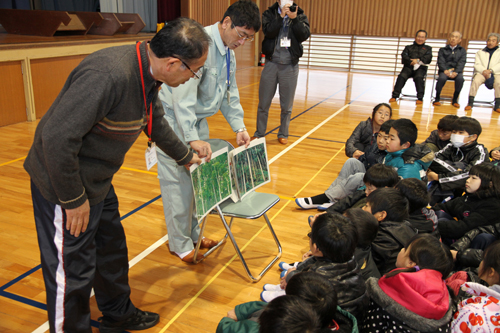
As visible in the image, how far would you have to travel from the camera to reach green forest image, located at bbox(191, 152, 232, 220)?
2309mm

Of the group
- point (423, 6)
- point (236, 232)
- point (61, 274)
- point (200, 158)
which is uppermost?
point (423, 6)

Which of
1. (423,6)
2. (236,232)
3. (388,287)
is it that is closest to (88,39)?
(236,232)

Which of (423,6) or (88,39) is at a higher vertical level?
(423,6)

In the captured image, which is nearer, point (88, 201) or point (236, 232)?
point (88, 201)

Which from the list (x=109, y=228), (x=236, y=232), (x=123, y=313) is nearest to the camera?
(x=109, y=228)

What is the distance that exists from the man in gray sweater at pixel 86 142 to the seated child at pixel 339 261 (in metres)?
0.86

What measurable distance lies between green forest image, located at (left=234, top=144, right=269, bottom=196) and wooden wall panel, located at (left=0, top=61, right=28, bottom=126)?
4.21m

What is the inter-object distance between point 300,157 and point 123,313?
323cm

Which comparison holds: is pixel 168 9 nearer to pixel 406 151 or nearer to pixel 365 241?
pixel 406 151

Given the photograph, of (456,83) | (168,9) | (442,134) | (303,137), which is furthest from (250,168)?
(168,9)

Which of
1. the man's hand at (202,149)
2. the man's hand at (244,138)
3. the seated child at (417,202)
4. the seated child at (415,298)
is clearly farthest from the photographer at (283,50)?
the seated child at (415,298)

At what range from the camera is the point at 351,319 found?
1.54 m

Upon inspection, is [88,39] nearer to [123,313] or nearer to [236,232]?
[236,232]

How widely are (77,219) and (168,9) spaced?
31.3 feet
